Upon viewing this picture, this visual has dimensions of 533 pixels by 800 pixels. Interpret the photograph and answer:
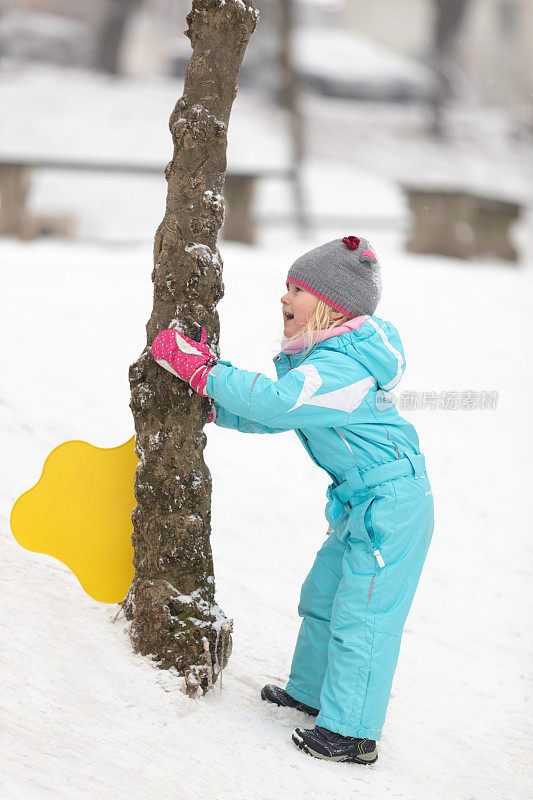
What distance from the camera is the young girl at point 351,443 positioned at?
1.92m

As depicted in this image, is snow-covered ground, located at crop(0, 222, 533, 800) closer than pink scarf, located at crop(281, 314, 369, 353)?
Yes

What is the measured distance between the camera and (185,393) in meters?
2.01

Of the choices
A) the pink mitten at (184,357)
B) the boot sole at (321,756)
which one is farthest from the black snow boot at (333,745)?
the pink mitten at (184,357)

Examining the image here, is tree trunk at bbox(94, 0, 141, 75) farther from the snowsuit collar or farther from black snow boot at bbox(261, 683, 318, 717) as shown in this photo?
black snow boot at bbox(261, 683, 318, 717)

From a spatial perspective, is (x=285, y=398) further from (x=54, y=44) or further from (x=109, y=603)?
(x=54, y=44)

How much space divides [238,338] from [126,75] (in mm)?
12406

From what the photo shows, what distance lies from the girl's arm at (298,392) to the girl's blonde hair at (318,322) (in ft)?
0.26

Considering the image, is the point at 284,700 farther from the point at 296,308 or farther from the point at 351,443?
the point at 296,308

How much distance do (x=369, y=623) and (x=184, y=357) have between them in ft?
2.36

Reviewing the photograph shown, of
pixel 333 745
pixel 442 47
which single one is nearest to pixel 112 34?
pixel 442 47

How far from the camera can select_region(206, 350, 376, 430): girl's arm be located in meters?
1.88

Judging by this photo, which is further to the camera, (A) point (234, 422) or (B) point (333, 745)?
(A) point (234, 422)

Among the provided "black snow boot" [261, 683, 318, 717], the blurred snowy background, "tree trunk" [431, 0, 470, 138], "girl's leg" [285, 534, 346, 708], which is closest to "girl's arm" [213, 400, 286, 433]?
the blurred snowy background

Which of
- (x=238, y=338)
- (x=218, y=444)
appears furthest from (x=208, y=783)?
(x=238, y=338)
